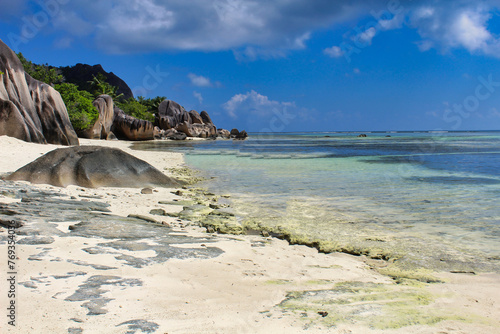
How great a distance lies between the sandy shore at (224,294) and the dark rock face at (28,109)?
1669 cm

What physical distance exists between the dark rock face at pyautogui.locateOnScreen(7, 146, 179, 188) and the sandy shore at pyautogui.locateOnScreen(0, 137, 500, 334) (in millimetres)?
4225

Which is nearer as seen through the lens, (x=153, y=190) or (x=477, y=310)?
(x=477, y=310)

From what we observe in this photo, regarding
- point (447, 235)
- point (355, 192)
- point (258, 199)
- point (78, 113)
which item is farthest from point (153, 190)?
point (78, 113)

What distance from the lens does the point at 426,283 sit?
13.8 feet

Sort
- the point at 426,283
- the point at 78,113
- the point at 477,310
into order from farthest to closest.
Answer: the point at 78,113
the point at 426,283
the point at 477,310

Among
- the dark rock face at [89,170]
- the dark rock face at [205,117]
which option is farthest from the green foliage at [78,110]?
the dark rock face at [205,117]

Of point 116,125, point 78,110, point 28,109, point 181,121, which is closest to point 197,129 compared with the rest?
point 181,121

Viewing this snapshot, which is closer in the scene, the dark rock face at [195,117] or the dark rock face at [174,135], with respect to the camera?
the dark rock face at [174,135]

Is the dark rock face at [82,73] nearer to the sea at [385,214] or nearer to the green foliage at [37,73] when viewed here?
the green foliage at [37,73]

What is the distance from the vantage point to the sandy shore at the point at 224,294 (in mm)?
2770

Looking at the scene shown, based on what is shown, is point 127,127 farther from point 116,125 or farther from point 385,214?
point 385,214

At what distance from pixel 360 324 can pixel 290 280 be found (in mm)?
1153

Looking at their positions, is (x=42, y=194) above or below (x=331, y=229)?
above

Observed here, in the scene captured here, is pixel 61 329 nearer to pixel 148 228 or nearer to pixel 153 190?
pixel 148 228
